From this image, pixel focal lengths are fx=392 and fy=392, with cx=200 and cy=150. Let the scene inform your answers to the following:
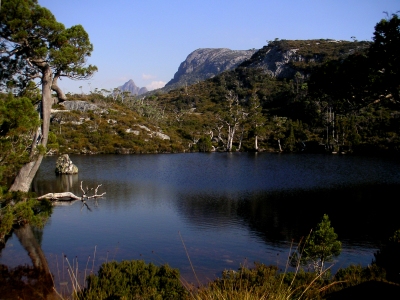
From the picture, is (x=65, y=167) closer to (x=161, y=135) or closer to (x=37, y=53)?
(x=37, y=53)

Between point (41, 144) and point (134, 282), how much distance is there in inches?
283

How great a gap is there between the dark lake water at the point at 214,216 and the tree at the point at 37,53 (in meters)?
4.92

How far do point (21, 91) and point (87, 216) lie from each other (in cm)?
1109

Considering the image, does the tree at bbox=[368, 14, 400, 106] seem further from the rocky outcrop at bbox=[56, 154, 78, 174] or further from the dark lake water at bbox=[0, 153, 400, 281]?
the rocky outcrop at bbox=[56, 154, 78, 174]

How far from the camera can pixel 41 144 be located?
14.8 meters

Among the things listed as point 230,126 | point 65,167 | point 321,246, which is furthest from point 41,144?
point 230,126

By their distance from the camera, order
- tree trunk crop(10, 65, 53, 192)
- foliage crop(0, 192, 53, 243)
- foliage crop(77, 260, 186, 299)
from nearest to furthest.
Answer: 1. foliage crop(77, 260, 186, 299)
2. foliage crop(0, 192, 53, 243)
3. tree trunk crop(10, 65, 53, 192)

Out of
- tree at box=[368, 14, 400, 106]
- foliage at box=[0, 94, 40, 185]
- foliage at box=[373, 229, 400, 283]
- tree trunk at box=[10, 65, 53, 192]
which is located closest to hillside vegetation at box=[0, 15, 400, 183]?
tree at box=[368, 14, 400, 106]

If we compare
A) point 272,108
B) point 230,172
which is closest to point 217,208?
point 230,172

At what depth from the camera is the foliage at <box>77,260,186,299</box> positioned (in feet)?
29.8

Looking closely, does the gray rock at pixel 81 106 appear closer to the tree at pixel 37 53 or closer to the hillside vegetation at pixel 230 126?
the hillside vegetation at pixel 230 126

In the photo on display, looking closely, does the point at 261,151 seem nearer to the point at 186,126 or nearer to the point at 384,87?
the point at 186,126

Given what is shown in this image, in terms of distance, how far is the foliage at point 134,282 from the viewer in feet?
29.8

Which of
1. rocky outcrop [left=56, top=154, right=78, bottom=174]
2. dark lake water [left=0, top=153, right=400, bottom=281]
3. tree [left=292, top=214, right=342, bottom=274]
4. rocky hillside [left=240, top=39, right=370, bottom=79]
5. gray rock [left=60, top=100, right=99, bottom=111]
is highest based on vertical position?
rocky hillside [left=240, top=39, right=370, bottom=79]
